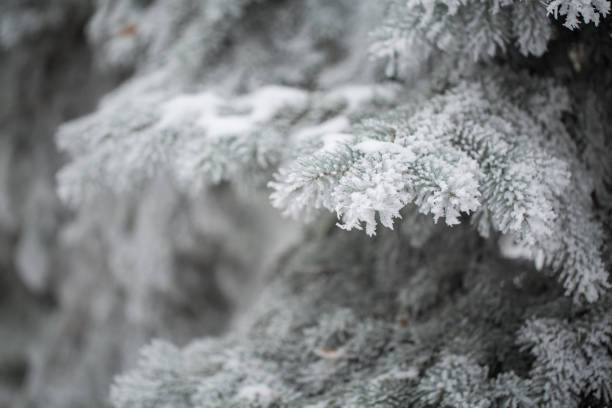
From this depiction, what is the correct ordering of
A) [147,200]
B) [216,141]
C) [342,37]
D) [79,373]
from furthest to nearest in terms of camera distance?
[79,373]
[147,200]
[342,37]
[216,141]

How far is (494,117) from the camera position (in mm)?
703

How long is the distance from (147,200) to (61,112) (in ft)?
3.86

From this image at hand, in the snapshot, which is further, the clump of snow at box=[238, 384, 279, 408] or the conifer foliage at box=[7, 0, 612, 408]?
the clump of snow at box=[238, 384, 279, 408]

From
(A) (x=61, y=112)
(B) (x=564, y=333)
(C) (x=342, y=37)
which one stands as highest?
(A) (x=61, y=112)

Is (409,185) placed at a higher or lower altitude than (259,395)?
higher

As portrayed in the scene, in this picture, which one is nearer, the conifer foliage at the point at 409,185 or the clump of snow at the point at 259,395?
the conifer foliage at the point at 409,185

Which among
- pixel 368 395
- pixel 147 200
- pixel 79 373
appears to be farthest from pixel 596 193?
pixel 79 373

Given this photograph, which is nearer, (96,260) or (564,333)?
(564,333)

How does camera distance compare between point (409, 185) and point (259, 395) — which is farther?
point (259, 395)

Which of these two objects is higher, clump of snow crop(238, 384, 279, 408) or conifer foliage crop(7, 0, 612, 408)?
conifer foliage crop(7, 0, 612, 408)

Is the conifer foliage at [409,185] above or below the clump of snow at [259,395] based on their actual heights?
above

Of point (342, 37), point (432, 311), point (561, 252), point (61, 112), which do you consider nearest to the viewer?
point (561, 252)

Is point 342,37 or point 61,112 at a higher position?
point 61,112

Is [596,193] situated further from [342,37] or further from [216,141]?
[342,37]
